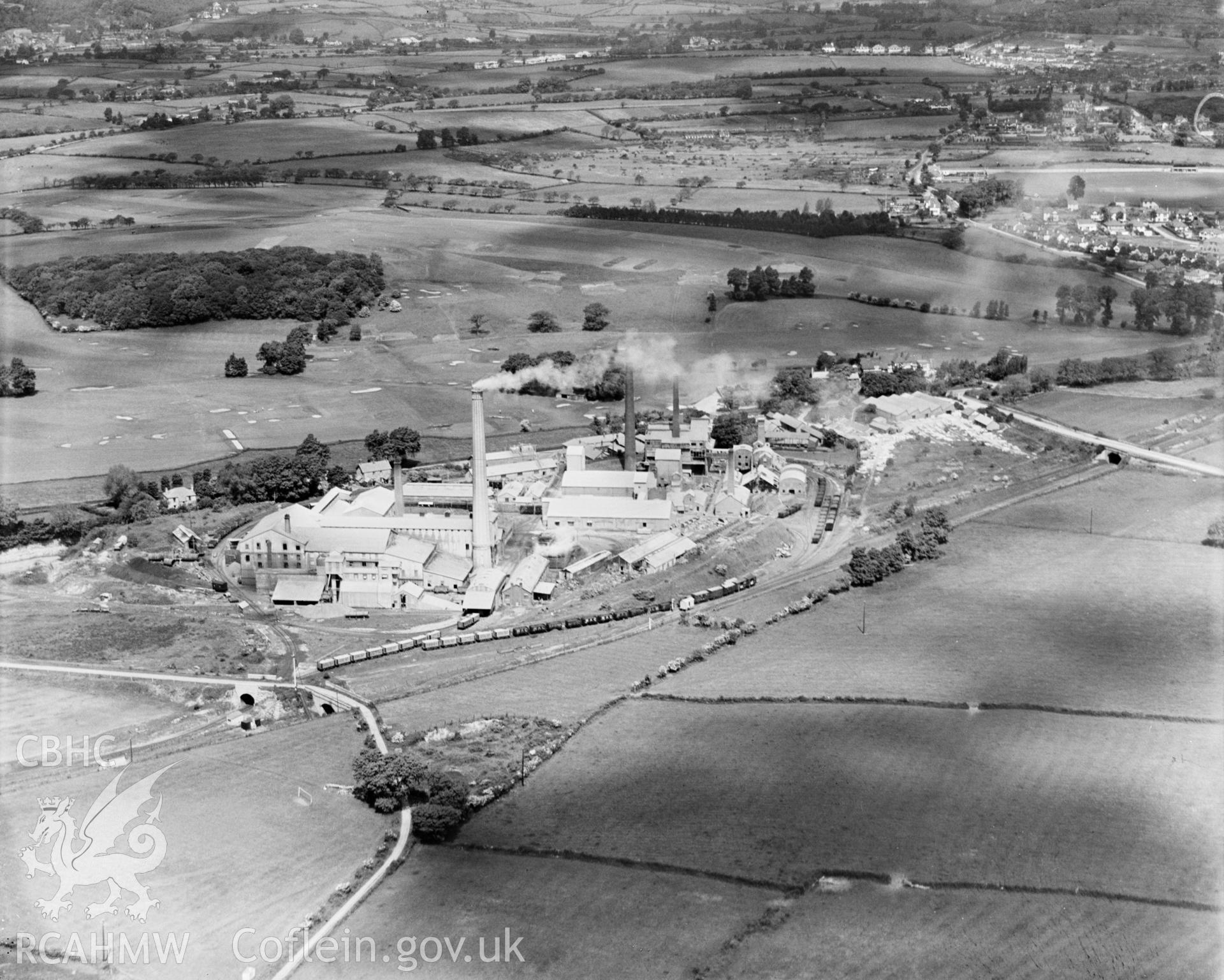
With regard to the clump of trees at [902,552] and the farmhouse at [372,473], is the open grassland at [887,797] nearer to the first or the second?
the clump of trees at [902,552]

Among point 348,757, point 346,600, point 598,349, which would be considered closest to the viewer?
point 348,757

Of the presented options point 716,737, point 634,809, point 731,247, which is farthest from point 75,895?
point 731,247

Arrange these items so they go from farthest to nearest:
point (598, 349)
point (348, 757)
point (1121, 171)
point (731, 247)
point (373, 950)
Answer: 1. point (1121, 171)
2. point (731, 247)
3. point (598, 349)
4. point (348, 757)
5. point (373, 950)

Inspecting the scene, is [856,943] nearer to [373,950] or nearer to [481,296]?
[373,950]

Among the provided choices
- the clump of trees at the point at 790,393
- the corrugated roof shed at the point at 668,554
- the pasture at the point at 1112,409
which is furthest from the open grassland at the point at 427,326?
the corrugated roof shed at the point at 668,554

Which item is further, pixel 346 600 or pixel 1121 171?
pixel 1121 171

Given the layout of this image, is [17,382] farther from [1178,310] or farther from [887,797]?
[1178,310]

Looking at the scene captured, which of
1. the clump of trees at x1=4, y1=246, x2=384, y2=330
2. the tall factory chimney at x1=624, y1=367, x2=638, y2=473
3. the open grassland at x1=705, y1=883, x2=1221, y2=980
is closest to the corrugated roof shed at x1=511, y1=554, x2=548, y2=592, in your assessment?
the tall factory chimney at x1=624, y1=367, x2=638, y2=473

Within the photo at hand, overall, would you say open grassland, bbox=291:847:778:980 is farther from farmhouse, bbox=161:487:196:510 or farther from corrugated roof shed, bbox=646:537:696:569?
farmhouse, bbox=161:487:196:510
